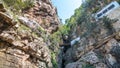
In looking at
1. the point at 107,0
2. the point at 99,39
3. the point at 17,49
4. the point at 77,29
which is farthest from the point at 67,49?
the point at 17,49

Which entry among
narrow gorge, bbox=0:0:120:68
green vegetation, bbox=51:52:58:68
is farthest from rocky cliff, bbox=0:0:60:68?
green vegetation, bbox=51:52:58:68

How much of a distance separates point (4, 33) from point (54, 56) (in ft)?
26.8

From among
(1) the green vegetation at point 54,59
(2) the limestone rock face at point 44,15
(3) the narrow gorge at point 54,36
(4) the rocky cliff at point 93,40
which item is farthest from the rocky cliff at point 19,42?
(4) the rocky cliff at point 93,40

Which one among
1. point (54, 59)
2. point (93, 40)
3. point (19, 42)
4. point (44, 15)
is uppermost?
point (44, 15)

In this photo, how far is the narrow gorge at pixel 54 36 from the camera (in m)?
18.0

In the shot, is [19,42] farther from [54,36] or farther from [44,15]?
[44,15]

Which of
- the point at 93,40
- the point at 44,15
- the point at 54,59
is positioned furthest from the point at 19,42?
the point at 93,40

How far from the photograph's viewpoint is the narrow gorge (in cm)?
1805

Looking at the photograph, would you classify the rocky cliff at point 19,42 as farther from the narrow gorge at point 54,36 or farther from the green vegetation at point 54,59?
the green vegetation at point 54,59

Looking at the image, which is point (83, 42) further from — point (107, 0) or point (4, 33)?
point (4, 33)

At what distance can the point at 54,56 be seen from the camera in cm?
2488

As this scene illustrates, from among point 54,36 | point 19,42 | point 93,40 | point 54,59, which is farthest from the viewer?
point 54,36

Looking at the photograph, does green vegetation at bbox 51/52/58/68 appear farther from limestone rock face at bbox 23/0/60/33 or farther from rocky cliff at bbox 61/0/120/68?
limestone rock face at bbox 23/0/60/33

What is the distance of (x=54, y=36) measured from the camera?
27828mm
